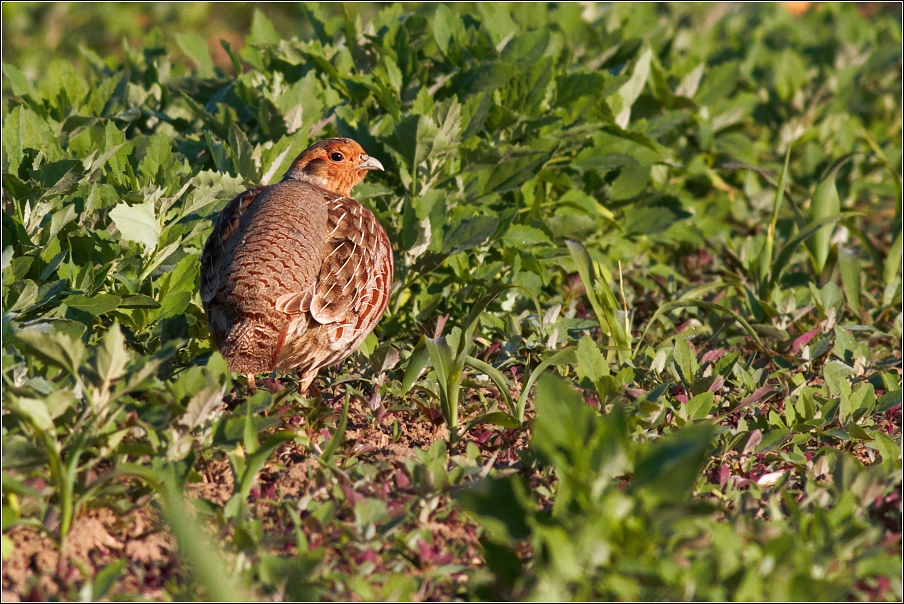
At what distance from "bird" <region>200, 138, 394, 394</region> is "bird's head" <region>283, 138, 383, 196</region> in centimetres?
35

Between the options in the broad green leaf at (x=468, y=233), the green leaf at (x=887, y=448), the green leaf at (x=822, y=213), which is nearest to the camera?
the green leaf at (x=887, y=448)

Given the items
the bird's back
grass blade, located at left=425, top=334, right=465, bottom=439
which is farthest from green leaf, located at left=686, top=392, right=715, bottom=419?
the bird's back

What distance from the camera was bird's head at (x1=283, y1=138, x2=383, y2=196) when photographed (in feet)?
16.5

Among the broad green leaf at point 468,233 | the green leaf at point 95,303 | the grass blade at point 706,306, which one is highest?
the green leaf at point 95,303

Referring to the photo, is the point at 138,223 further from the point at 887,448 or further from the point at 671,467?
the point at 887,448

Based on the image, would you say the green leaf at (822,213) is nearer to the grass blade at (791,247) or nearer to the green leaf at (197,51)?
the grass blade at (791,247)

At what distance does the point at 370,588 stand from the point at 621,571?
29.5 inches

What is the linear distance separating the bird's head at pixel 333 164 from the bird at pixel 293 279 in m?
0.35

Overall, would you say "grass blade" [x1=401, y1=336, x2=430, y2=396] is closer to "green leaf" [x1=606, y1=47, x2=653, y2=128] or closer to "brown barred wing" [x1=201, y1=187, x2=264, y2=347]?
"brown barred wing" [x1=201, y1=187, x2=264, y2=347]

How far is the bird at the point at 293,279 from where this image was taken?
12.8 feet

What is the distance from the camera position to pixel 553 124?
229 inches

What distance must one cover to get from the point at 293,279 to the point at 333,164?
3.94 feet

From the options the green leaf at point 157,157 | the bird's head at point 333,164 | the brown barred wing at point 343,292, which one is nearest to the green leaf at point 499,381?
the brown barred wing at point 343,292

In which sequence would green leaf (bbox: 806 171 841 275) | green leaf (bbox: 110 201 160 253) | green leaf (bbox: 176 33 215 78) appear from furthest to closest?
green leaf (bbox: 176 33 215 78) → green leaf (bbox: 806 171 841 275) → green leaf (bbox: 110 201 160 253)
